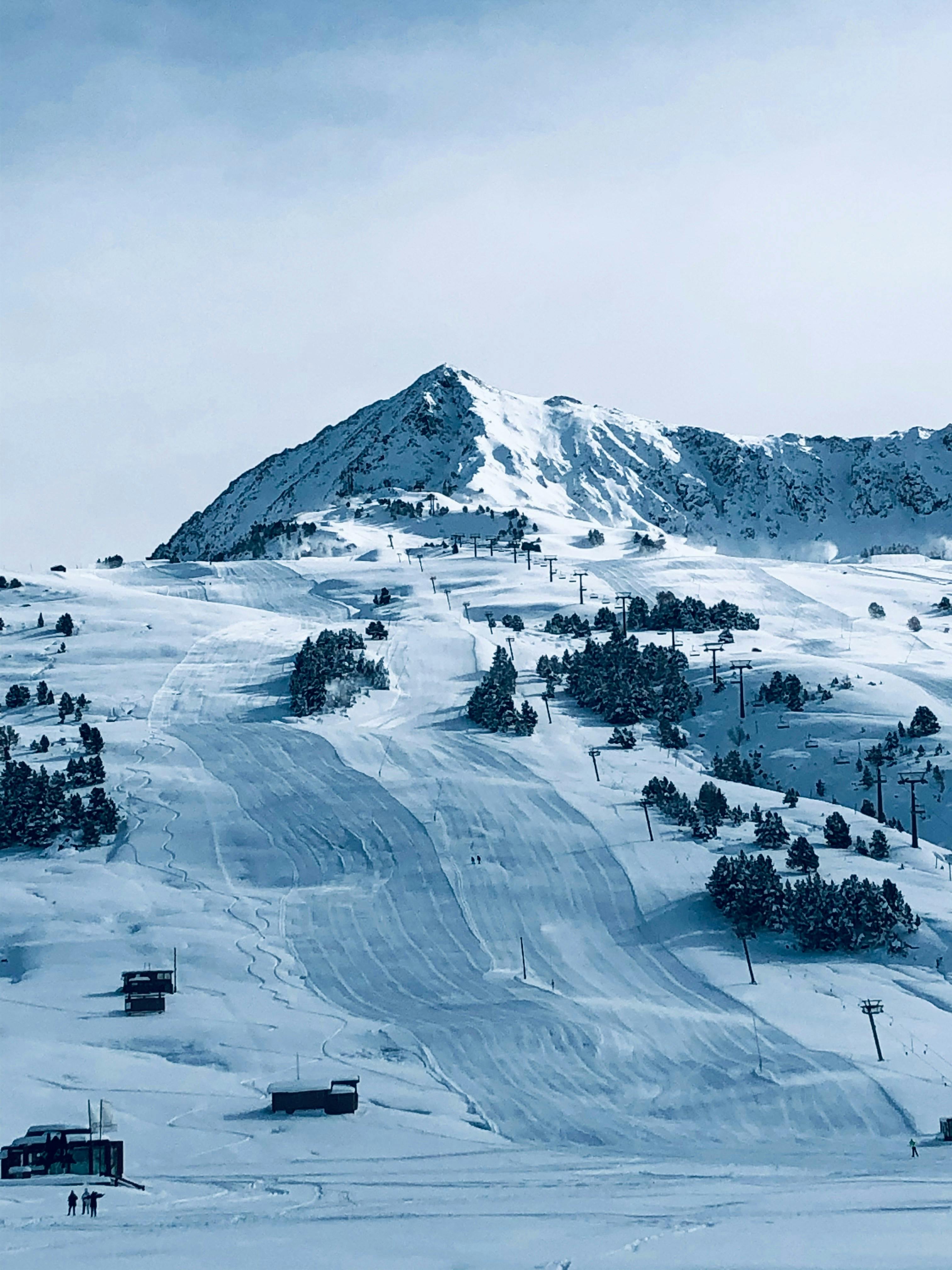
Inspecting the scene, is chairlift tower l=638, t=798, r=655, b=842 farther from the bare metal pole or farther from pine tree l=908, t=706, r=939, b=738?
pine tree l=908, t=706, r=939, b=738

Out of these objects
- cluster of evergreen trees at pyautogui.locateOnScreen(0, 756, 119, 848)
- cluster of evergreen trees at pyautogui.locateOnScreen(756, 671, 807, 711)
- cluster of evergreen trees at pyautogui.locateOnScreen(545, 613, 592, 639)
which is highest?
cluster of evergreen trees at pyautogui.locateOnScreen(545, 613, 592, 639)

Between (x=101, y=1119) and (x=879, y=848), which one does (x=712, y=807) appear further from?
(x=101, y=1119)

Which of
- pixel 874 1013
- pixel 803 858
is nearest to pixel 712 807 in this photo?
pixel 803 858

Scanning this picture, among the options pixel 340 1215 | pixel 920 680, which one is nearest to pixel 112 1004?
pixel 340 1215

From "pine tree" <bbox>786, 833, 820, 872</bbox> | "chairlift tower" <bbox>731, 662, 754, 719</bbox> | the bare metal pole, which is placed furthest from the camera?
"chairlift tower" <bbox>731, 662, 754, 719</bbox>

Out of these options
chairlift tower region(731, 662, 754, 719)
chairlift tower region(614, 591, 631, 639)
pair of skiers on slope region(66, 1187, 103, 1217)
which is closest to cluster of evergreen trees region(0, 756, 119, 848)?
chairlift tower region(731, 662, 754, 719)

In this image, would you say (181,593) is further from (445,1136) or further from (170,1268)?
(170,1268)

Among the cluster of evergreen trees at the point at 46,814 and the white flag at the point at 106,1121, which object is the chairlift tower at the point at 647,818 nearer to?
the cluster of evergreen trees at the point at 46,814
